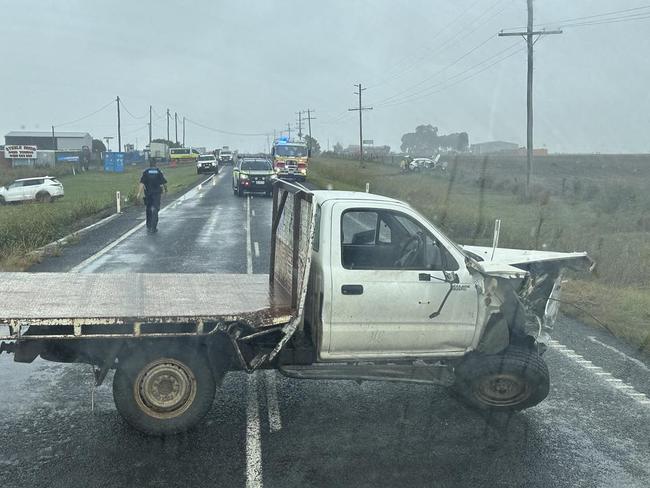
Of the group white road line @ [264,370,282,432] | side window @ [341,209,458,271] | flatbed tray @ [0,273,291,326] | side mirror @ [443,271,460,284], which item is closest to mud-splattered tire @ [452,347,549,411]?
side mirror @ [443,271,460,284]

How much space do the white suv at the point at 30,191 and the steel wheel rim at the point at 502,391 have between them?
31.5 m

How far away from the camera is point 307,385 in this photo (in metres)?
6.46

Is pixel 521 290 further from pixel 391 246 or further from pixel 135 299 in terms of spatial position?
pixel 135 299

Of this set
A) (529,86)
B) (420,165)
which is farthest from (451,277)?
(420,165)

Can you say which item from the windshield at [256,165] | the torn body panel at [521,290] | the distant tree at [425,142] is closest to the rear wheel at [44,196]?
the windshield at [256,165]

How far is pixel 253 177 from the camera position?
3344 centimetres

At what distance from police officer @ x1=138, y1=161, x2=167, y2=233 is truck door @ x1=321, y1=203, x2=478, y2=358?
42.6 feet

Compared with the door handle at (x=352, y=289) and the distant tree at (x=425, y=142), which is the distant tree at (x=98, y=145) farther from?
the door handle at (x=352, y=289)

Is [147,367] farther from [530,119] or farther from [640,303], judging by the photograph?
[530,119]

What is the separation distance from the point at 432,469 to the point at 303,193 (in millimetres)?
2440

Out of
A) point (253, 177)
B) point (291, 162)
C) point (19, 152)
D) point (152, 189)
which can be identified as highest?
point (19, 152)

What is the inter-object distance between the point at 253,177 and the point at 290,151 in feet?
38.6

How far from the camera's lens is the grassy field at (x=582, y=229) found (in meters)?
9.91

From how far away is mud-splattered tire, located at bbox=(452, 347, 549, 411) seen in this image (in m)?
5.57
